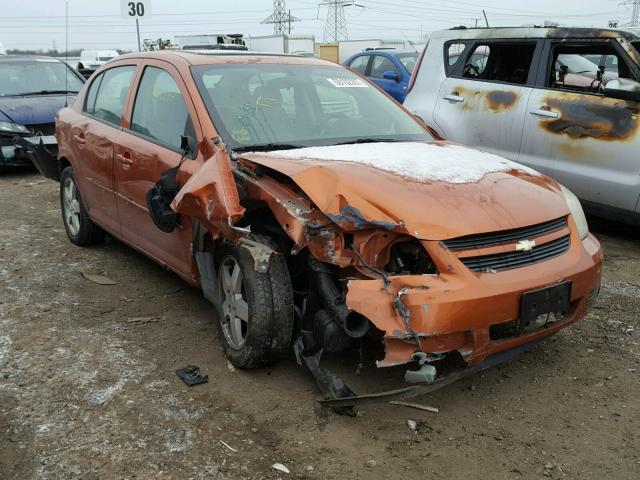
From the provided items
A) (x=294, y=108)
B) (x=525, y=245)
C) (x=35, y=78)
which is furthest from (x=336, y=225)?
(x=35, y=78)

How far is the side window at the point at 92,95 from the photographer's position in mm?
5262

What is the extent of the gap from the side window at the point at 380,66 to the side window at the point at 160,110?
8.84m

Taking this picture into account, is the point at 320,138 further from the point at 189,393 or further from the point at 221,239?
the point at 189,393

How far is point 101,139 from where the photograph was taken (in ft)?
15.6

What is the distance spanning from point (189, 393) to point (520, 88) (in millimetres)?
4332

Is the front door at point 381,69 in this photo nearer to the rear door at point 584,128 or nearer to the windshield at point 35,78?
the windshield at point 35,78

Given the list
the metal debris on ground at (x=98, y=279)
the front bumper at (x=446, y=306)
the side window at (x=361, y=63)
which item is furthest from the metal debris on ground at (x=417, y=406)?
the side window at (x=361, y=63)

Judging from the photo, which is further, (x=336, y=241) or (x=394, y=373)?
(x=394, y=373)

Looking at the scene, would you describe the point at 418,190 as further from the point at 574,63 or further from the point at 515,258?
the point at 574,63

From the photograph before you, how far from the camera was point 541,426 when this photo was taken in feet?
9.80

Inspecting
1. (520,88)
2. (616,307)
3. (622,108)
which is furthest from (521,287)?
(520,88)

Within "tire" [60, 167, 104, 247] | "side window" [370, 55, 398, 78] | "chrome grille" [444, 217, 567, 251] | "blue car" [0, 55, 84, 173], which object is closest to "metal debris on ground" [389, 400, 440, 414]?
"chrome grille" [444, 217, 567, 251]

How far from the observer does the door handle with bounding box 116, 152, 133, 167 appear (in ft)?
14.0

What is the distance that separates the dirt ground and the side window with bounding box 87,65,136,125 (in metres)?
1.42
